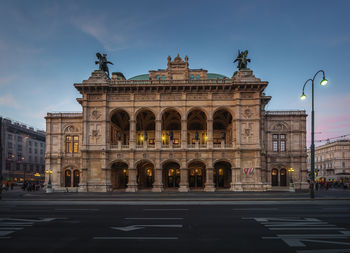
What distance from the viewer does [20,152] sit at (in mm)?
91438

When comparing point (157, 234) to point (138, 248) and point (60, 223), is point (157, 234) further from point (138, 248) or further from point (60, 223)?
point (60, 223)

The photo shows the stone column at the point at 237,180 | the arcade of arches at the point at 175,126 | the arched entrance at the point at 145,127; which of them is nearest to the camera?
the stone column at the point at 237,180

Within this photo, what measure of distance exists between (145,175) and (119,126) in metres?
10.3

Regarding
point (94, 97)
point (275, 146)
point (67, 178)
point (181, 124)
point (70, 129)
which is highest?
point (94, 97)

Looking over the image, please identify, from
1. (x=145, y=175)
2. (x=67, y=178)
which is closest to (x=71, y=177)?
(x=67, y=178)

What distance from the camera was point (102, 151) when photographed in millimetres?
39844

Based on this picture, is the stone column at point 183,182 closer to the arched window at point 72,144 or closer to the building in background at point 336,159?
the arched window at point 72,144

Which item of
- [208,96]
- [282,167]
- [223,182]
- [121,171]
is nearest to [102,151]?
[121,171]

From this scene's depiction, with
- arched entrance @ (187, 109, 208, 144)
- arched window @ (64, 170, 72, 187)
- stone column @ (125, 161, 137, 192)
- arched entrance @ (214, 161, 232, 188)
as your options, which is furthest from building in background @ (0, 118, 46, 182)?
arched entrance @ (214, 161, 232, 188)

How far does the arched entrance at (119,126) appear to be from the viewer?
4594 centimetres

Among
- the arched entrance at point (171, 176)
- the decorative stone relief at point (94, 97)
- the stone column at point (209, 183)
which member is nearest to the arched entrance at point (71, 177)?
the decorative stone relief at point (94, 97)

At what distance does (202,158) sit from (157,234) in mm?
29118

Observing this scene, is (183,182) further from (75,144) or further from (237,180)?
(75,144)

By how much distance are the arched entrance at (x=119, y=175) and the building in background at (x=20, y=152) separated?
144 ft
